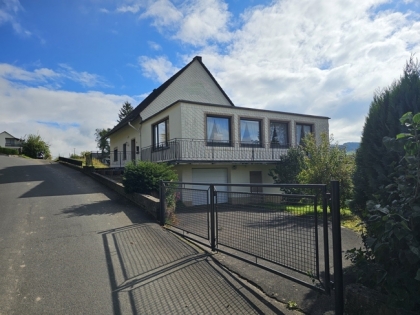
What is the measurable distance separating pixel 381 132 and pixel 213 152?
36.5ft

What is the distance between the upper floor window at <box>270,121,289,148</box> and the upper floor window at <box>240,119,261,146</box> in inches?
40.3

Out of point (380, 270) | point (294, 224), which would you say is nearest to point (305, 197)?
point (294, 224)

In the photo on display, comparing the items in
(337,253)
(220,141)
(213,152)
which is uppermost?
(220,141)

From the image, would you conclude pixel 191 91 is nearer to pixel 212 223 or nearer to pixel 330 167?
pixel 330 167

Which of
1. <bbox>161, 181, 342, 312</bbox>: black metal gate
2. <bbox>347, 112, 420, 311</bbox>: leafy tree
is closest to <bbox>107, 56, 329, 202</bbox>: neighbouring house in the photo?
<bbox>161, 181, 342, 312</bbox>: black metal gate

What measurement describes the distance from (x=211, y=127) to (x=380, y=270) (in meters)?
12.8

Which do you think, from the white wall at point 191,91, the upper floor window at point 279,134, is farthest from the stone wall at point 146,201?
the upper floor window at point 279,134

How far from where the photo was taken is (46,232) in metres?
6.29

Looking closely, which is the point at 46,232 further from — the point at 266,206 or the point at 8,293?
the point at 266,206

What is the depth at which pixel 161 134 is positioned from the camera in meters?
16.6

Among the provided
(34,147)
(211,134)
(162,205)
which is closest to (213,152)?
(211,134)

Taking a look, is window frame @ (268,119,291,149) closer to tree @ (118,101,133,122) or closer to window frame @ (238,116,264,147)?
window frame @ (238,116,264,147)

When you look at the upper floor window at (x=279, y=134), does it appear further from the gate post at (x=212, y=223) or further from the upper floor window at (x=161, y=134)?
the gate post at (x=212, y=223)

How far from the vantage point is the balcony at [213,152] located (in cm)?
1387
